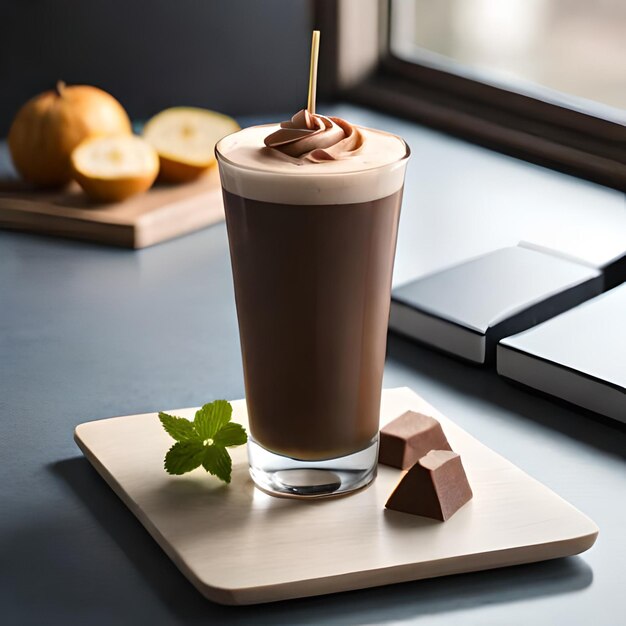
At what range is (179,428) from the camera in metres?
0.80

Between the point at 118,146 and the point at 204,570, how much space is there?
858mm

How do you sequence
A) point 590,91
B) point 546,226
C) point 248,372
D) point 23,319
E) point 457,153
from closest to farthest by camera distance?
point 248,372
point 23,319
point 546,226
point 457,153
point 590,91

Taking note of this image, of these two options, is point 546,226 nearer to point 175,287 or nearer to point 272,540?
point 175,287

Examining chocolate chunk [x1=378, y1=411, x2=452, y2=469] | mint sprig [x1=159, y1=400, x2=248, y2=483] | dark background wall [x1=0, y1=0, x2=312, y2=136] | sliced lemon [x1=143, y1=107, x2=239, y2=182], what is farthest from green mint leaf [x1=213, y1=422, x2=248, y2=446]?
dark background wall [x1=0, y1=0, x2=312, y2=136]

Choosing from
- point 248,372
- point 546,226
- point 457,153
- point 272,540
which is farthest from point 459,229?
point 272,540

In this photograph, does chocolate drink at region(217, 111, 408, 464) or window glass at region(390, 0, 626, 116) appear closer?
chocolate drink at region(217, 111, 408, 464)

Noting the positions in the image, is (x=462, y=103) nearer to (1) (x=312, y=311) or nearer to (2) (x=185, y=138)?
(2) (x=185, y=138)

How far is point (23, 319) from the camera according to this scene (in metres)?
1.15

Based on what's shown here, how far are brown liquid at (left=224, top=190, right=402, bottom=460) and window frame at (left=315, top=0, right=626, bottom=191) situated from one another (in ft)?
2.78

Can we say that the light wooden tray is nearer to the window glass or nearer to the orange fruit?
the orange fruit

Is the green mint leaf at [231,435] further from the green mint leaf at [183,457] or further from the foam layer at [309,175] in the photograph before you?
the foam layer at [309,175]

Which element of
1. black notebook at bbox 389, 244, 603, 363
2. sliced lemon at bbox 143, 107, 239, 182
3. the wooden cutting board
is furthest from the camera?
sliced lemon at bbox 143, 107, 239, 182

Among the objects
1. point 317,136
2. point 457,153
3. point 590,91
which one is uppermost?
point 317,136

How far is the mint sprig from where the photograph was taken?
779 millimetres
